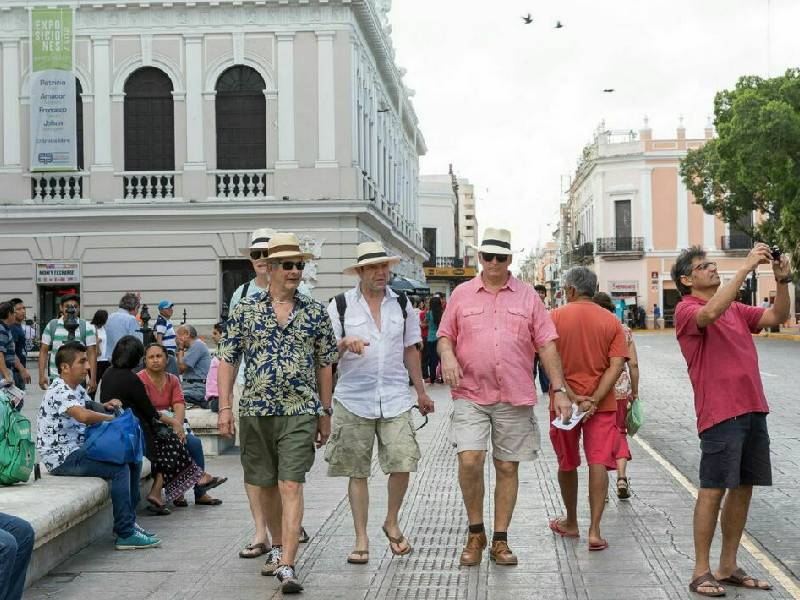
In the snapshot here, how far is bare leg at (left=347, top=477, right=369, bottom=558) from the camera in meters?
7.08

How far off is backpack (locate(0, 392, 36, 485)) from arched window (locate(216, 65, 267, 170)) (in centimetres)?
2406

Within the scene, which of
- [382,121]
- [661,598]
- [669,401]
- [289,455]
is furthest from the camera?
[382,121]

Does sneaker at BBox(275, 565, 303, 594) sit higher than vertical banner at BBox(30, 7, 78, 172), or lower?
lower

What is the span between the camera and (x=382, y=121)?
135 feet

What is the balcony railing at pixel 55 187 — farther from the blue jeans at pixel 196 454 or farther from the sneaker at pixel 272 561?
Answer: the sneaker at pixel 272 561

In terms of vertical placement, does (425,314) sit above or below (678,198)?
below

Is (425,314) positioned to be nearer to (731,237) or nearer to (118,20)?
(118,20)

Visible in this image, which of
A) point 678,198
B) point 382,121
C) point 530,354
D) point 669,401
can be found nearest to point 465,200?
point 678,198

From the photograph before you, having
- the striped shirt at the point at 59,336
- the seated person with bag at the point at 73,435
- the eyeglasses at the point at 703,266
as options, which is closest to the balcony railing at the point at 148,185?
the striped shirt at the point at 59,336

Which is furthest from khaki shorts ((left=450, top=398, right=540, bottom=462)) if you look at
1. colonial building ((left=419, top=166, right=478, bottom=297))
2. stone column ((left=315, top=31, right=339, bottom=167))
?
colonial building ((left=419, top=166, right=478, bottom=297))

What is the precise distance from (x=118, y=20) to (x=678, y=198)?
4485 cm

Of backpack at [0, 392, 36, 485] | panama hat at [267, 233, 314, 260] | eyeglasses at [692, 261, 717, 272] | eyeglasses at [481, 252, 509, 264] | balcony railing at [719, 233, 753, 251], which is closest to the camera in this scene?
eyeglasses at [692, 261, 717, 272]

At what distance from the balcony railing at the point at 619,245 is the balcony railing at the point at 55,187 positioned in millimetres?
43884

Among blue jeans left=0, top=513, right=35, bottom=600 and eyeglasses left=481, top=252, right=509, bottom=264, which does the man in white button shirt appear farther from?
blue jeans left=0, top=513, right=35, bottom=600
